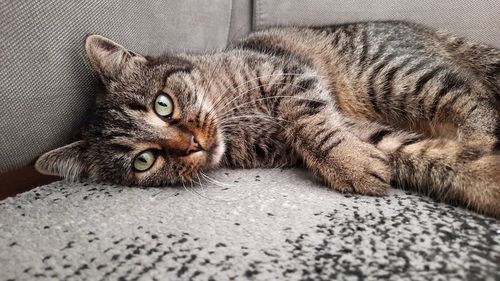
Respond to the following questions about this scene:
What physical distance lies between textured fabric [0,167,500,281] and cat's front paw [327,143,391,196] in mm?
32

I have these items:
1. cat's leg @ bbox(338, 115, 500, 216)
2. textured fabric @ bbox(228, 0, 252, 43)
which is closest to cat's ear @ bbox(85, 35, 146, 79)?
textured fabric @ bbox(228, 0, 252, 43)

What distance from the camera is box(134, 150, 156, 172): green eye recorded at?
1.17m

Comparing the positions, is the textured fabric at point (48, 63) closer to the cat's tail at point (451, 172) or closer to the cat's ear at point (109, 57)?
the cat's ear at point (109, 57)

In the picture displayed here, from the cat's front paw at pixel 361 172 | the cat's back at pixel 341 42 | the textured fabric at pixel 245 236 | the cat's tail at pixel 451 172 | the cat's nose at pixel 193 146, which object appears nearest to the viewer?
the textured fabric at pixel 245 236

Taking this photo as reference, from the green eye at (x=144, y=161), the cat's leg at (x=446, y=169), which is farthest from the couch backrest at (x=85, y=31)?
the cat's leg at (x=446, y=169)

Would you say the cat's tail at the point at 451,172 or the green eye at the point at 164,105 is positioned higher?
the green eye at the point at 164,105

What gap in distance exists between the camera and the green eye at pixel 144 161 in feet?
3.84

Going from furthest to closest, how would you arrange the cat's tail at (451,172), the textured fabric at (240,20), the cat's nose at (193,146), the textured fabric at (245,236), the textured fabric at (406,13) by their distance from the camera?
1. the textured fabric at (240,20)
2. the textured fabric at (406,13)
3. the cat's nose at (193,146)
4. the cat's tail at (451,172)
5. the textured fabric at (245,236)

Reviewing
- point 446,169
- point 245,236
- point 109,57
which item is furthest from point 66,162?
point 446,169

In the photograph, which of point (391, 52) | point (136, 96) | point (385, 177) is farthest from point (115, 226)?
point (391, 52)

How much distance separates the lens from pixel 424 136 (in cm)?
124

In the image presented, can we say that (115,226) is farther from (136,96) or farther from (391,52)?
(391,52)

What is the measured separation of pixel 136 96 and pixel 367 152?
0.65 metres

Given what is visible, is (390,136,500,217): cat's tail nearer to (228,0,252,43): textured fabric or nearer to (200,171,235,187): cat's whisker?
(200,171,235,187): cat's whisker
